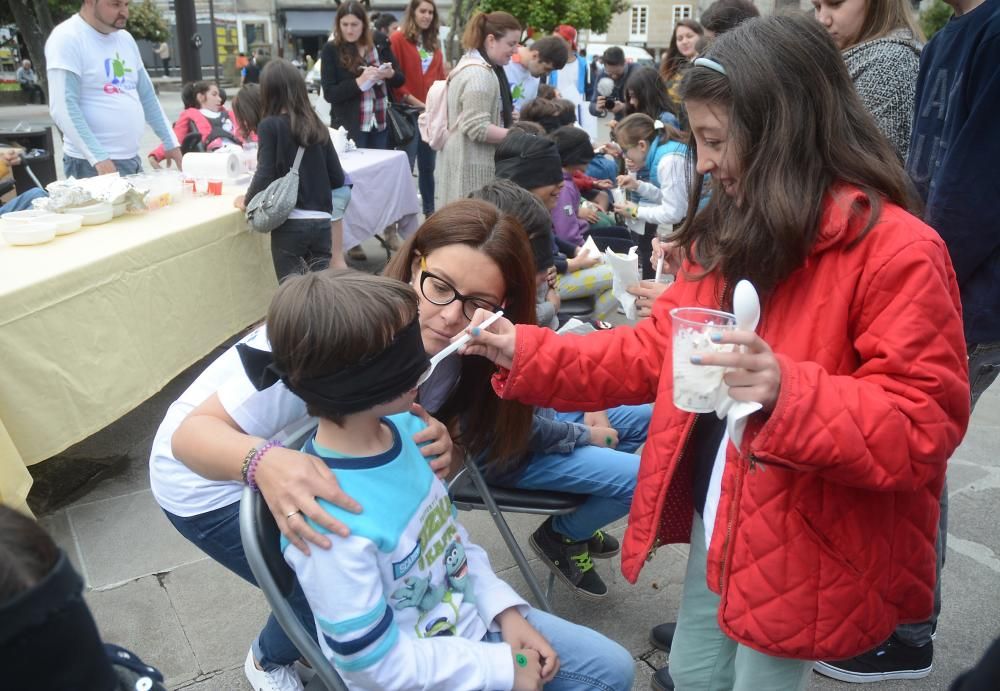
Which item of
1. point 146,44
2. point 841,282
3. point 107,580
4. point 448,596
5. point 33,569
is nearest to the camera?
point 33,569

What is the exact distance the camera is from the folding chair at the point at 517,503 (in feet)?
7.25

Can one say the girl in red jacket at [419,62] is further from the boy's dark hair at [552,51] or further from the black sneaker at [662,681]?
the black sneaker at [662,681]

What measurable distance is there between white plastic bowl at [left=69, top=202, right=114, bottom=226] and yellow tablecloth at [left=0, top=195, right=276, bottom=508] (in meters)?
0.04

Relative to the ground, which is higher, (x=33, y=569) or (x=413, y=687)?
(x=33, y=569)

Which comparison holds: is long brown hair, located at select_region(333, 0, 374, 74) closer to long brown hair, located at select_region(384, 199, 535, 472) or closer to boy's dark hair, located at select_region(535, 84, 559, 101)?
boy's dark hair, located at select_region(535, 84, 559, 101)

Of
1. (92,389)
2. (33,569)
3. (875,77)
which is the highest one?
(875,77)

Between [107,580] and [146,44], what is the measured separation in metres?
56.4

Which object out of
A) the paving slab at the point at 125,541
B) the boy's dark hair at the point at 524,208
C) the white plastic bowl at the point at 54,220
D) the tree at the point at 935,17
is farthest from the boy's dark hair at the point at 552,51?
the tree at the point at 935,17

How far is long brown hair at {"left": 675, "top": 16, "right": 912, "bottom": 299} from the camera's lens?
1.41 m

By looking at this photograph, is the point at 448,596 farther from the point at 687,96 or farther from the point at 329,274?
the point at 687,96

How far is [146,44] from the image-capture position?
51156mm

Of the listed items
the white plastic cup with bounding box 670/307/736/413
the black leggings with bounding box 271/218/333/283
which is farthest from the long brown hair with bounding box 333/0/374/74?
the white plastic cup with bounding box 670/307/736/413

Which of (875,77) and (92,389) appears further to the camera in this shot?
(92,389)

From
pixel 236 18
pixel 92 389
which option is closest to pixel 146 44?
pixel 236 18
